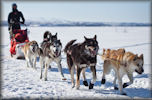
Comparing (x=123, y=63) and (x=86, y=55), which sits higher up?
(x=86, y=55)

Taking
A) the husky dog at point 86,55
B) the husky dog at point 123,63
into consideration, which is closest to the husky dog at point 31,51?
the husky dog at point 86,55

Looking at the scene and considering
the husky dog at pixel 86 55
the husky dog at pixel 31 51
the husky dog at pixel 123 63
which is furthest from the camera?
the husky dog at pixel 31 51

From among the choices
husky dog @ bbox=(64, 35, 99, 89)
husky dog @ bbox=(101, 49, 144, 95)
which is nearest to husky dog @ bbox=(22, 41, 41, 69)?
husky dog @ bbox=(64, 35, 99, 89)

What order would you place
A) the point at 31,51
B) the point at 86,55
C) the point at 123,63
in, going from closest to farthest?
the point at 123,63 < the point at 86,55 < the point at 31,51

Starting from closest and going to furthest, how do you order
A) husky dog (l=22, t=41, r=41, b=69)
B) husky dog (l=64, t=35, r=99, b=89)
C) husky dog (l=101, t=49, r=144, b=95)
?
husky dog (l=101, t=49, r=144, b=95)
husky dog (l=64, t=35, r=99, b=89)
husky dog (l=22, t=41, r=41, b=69)

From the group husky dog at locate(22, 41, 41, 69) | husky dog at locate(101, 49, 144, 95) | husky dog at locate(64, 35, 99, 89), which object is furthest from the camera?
husky dog at locate(22, 41, 41, 69)

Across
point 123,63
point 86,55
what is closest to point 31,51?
point 86,55

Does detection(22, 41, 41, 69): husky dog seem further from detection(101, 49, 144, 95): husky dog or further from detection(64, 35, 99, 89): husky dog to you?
detection(101, 49, 144, 95): husky dog

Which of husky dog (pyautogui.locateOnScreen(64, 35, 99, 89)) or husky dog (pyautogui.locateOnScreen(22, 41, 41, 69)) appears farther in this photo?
husky dog (pyautogui.locateOnScreen(22, 41, 41, 69))

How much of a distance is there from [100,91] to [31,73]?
274 cm

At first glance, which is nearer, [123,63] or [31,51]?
[123,63]

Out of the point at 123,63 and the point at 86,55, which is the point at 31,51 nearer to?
the point at 86,55

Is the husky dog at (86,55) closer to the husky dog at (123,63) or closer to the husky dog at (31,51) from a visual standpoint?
the husky dog at (123,63)

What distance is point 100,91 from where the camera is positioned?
4727mm
